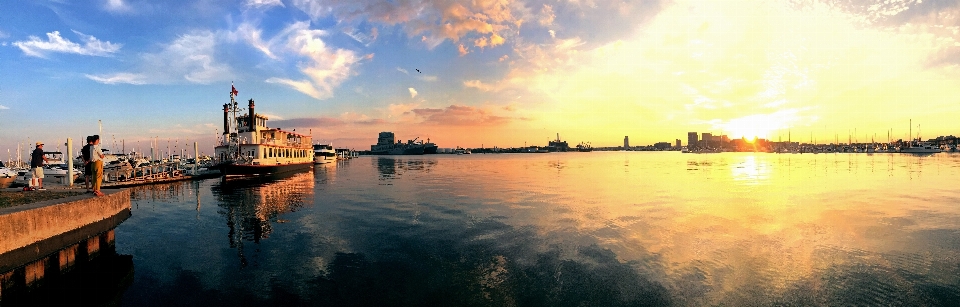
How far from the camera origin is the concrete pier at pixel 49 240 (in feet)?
33.3

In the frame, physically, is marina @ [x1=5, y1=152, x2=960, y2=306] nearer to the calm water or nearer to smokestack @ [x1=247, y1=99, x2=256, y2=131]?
the calm water

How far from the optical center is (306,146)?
79812mm

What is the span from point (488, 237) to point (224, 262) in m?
9.68

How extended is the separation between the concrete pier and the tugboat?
35960 mm

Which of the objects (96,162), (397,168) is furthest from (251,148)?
(96,162)

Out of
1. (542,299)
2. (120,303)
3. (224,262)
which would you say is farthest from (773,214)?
(120,303)

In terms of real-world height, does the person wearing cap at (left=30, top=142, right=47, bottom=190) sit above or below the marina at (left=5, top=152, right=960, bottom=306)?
above

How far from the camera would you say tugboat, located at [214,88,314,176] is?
1954 inches

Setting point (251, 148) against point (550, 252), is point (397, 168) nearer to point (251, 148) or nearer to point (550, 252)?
point (251, 148)

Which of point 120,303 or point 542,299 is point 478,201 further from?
point 120,303

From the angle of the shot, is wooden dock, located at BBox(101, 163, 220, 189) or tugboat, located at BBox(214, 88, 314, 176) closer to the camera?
wooden dock, located at BBox(101, 163, 220, 189)

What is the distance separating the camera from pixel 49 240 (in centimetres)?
1160

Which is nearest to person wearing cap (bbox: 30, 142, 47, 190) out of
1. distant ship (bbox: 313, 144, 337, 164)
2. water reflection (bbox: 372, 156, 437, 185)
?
water reflection (bbox: 372, 156, 437, 185)

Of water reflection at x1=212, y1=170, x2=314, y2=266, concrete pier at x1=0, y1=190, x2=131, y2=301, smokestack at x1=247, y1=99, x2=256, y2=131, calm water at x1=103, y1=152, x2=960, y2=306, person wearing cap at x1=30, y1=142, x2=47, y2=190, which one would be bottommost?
calm water at x1=103, y1=152, x2=960, y2=306
